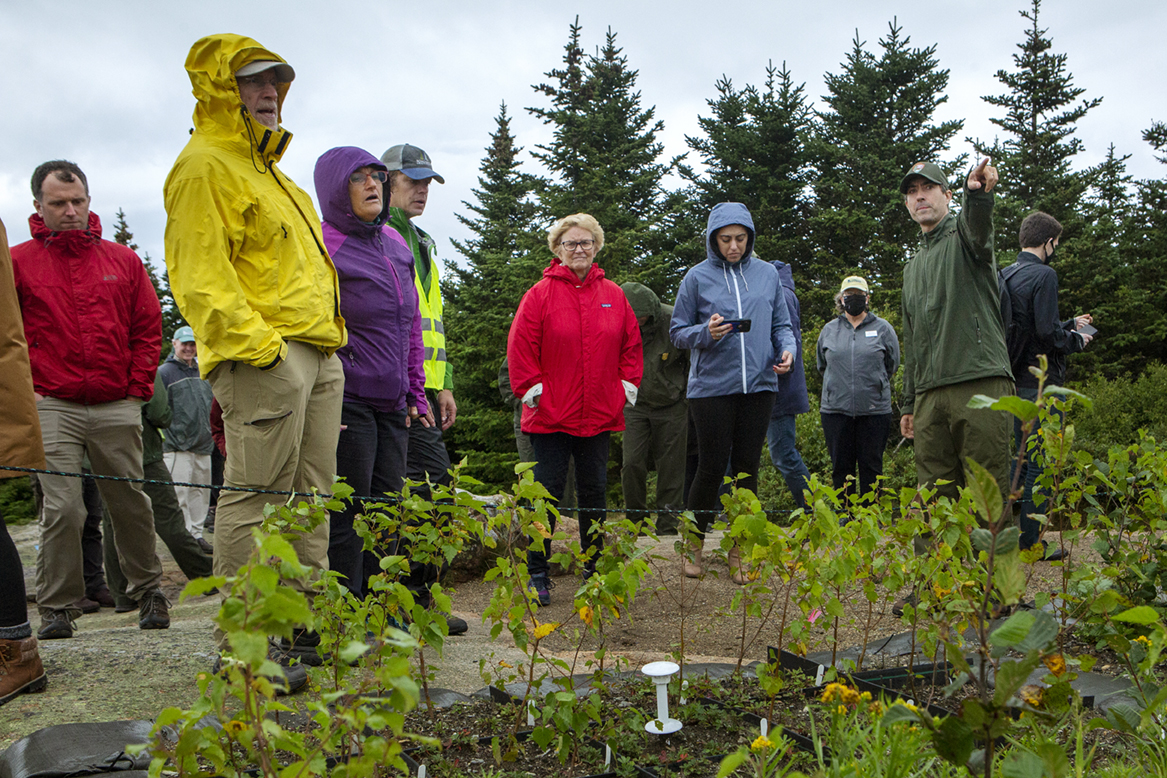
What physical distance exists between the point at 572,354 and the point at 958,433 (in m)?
1.93

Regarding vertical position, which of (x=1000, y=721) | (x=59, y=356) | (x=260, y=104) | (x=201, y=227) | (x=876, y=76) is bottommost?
(x=1000, y=721)

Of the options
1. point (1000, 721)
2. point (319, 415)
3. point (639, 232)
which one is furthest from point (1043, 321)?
point (639, 232)

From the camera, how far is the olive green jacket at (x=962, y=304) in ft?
13.4

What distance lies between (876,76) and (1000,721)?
23472 mm

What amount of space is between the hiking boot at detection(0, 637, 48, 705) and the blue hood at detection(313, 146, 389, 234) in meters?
1.87

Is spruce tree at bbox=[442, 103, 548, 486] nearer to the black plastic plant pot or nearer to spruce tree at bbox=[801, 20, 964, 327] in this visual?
spruce tree at bbox=[801, 20, 964, 327]

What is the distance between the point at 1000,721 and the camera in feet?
4.11

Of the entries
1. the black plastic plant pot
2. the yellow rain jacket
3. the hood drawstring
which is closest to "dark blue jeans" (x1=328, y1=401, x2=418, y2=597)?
the yellow rain jacket

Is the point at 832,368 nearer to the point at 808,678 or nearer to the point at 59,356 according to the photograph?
the point at 808,678

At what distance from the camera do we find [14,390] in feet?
9.13

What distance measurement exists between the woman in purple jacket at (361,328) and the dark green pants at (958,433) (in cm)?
→ 243

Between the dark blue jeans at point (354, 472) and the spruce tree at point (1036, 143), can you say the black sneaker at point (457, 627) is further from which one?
the spruce tree at point (1036, 143)

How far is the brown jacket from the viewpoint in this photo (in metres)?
2.75

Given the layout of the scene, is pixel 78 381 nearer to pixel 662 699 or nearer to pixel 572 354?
pixel 572 354
